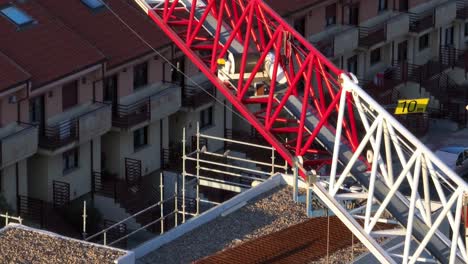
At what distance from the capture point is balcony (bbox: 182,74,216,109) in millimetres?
92188

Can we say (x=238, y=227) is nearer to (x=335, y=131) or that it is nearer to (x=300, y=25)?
(x=335, y=131)

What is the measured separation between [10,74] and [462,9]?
3904 centimetres

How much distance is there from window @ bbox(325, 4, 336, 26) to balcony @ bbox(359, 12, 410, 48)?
1529 mm

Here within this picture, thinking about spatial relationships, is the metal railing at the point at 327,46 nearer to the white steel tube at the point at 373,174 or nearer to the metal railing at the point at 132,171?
the metal railing at the point at 132,171

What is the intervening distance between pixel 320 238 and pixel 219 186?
32.7 ft

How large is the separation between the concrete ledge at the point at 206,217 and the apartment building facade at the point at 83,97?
1188 centimetres

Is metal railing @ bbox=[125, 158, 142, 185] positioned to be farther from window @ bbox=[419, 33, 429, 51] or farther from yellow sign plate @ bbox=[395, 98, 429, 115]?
window @ bbox=[419, 33, 429, 51]

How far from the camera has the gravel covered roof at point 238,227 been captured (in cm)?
6688

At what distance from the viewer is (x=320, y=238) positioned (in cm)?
6862

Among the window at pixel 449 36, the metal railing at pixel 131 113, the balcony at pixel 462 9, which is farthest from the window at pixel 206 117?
the balcony at pixel 462 9

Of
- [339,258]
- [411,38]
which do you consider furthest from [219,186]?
[411,38]

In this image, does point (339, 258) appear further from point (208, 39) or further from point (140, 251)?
point (208, 39)

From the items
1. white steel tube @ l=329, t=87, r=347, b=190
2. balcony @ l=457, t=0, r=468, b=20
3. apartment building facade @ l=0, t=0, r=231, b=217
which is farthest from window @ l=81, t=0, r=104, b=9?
balcony @ l=457, t=0, r=468, b=20

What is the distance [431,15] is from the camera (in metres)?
111
